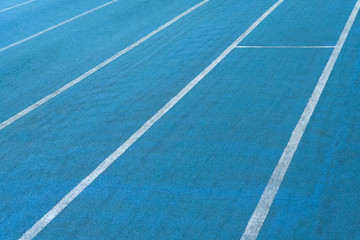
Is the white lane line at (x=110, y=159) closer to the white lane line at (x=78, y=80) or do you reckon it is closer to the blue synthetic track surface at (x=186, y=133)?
the blue synthetic track surface at (x=186, y=133)

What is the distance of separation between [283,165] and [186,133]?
1329 mm

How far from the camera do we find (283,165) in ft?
15.2

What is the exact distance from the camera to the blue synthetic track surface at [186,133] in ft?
13.4

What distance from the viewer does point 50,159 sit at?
5234 mm

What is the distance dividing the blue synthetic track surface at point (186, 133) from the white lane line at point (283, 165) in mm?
61

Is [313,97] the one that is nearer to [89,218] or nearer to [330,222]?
[330,222]

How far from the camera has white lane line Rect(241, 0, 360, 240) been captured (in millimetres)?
3896

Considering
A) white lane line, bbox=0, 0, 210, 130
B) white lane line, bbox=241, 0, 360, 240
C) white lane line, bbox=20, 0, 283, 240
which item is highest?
white lane line, bbox=241, 0, 360, 240

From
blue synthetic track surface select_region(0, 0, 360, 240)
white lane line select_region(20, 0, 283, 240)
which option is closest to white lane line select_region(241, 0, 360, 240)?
blue synthetic track surface select_region(0, 0, 360, 240)

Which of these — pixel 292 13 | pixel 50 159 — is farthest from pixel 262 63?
pixel 50 159

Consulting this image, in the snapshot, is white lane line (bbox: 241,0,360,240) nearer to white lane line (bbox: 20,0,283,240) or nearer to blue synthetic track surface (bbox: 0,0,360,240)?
blue synthetic track surface (bbox: 0,0,360,240)

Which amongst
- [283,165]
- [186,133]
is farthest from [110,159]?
[283,165]

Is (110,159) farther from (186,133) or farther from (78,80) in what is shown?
(78,80)

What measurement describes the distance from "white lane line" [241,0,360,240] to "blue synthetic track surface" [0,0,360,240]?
0.20 ft
